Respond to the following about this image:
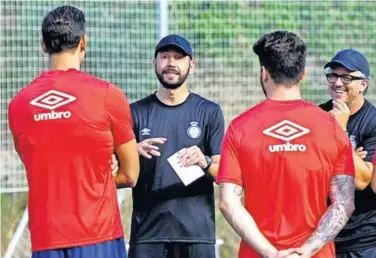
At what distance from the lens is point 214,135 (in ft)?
21.1

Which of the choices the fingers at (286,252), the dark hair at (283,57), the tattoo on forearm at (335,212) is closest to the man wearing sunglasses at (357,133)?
the tattoo on forearm at (335,212)

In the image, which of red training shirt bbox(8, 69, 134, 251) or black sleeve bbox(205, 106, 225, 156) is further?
black sleeve bbox(205, 106, 225, 156)

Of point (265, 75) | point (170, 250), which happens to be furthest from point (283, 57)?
point (170, 250)

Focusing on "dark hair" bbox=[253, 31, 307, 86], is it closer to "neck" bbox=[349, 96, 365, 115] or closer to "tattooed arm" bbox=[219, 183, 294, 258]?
"tattooed arm" bbox=[219, 183, 294, 258]

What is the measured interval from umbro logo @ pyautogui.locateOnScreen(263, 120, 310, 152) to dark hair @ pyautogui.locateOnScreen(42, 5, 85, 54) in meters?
1.15

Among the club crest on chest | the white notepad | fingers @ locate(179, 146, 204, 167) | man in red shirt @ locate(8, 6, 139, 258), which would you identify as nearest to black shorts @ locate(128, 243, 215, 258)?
the white notepad

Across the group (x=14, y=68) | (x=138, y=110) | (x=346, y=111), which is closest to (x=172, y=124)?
A: (x=138, y=110)

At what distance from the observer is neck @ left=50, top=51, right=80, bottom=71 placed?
5.09 meters

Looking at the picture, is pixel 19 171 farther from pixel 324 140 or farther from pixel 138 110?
pixel 324 140

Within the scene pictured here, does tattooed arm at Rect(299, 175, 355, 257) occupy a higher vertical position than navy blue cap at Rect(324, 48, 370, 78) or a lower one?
lower

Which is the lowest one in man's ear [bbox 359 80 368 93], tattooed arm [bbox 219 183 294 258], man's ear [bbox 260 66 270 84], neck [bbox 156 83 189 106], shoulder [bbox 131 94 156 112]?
tattooed arm [bbox 219 183 294 258]

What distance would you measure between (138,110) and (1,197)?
3.27 m

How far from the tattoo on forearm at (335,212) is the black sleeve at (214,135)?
169 centimetres

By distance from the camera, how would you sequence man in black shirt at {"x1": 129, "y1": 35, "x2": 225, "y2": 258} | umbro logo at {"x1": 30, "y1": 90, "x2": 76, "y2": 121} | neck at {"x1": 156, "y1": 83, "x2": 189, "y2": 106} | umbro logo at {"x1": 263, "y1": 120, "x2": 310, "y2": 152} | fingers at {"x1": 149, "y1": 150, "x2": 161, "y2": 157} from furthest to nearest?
neck at {"x1": 156, "y1": 83, "x2": 189, "y2": 106}, man in black shirt at {"x1": 129, "y1": 35, "x2": 225, "y2": 258}, fingers at {"x1": 149, "y1": 150, "x2": 161, "y2": 157}, umbro logo at {"x1": 30, "y1": 90, "x2": 76, "y2": 121}, umbro logo at {"x1": 263, "y1": 120, "x2": 310, "y2": 152}
